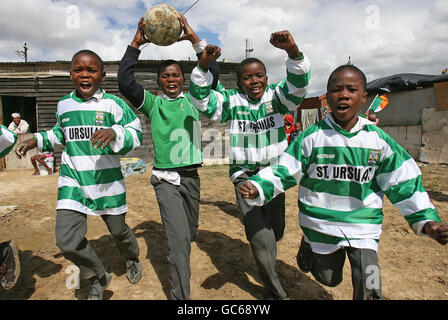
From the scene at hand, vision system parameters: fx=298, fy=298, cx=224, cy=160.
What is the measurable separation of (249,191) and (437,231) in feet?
3.94

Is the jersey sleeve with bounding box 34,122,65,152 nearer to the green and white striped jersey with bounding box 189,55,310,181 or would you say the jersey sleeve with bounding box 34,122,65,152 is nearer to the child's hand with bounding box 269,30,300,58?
the green and white striped jersey with bounding box 189,55,310,181

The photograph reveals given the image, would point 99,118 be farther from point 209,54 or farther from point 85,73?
point 209,54

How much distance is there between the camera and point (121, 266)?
11.0 ft


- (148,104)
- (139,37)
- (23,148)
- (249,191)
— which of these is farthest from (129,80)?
(249,191)

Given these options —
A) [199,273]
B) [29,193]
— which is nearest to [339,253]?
[199,273]

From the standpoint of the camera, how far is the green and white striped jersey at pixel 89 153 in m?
2.64

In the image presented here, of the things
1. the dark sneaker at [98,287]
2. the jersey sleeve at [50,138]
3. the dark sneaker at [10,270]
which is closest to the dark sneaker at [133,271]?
the dark sneaker at [98,287]

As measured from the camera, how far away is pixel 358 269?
2.04 m

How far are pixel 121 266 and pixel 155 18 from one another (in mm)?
2656

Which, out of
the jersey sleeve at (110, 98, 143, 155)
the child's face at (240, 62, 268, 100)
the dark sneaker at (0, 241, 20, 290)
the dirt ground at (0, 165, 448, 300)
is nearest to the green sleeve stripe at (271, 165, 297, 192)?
the child's face at (240, 62, 268, 100)

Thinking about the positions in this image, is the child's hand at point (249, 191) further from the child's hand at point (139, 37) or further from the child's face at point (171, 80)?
the child's hand at point (139, 37)

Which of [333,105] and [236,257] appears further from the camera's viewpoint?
[236,257]

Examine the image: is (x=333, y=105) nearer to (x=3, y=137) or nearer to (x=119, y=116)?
(x=119, y=116)

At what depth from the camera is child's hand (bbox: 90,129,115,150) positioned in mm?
2322
